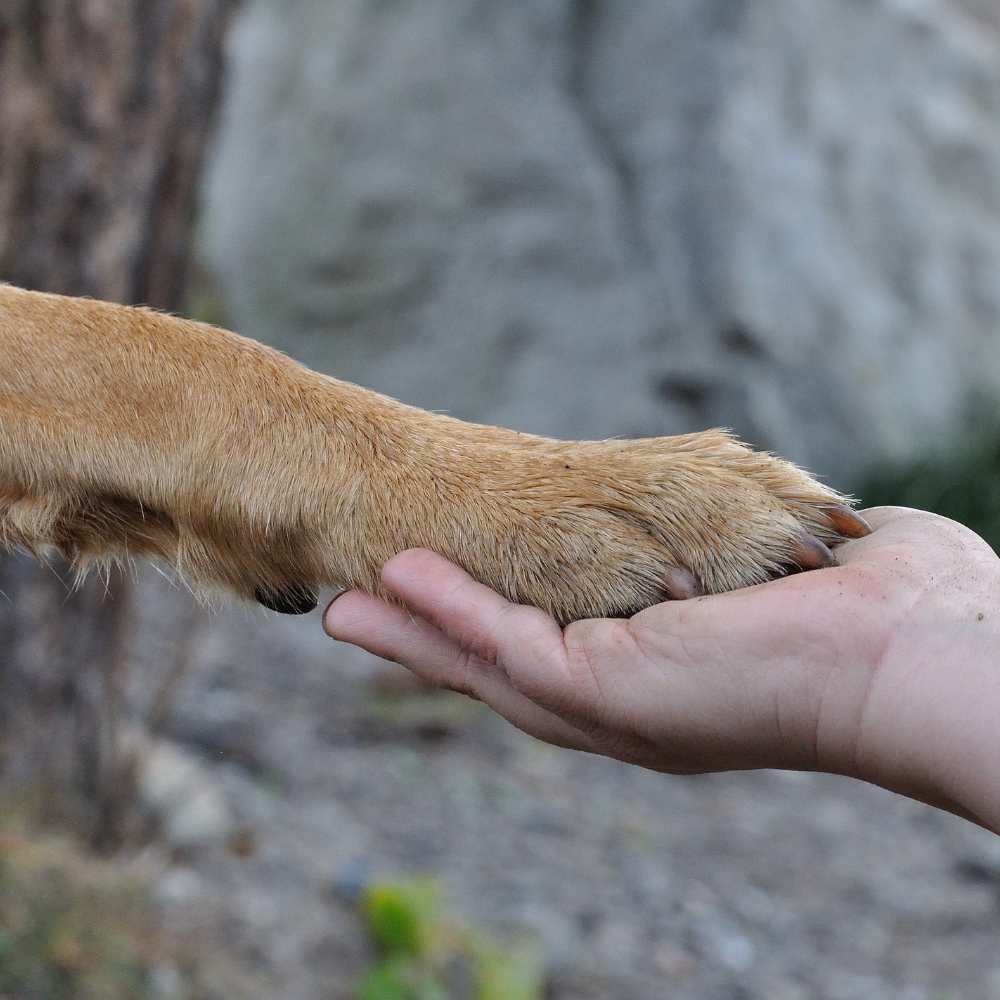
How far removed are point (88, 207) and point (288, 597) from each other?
1.99 meters

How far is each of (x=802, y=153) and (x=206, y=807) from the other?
5.57 m

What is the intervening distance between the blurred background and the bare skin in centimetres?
207

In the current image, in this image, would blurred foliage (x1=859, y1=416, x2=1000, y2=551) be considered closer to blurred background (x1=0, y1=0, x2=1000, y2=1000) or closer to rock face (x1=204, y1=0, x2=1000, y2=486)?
blurred background (x1=0, y1=0, x2=1000, y2=1000)

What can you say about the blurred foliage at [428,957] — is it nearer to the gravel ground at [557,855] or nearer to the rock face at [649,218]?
the gravel ground at [557,855]

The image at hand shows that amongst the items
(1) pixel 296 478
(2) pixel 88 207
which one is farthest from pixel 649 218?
(1) pixel 296 478

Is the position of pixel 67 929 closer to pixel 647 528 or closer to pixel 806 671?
pixel 647 528

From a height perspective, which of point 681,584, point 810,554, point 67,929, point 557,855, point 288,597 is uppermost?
point 810,554

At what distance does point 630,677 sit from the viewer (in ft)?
5.67

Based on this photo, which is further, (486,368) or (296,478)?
(486,368)

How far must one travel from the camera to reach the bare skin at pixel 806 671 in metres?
1.61

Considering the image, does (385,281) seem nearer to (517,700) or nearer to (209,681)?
(209,681)

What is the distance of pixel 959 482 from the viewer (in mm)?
8016

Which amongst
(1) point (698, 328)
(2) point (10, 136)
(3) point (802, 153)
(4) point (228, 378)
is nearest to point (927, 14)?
(3) point (802, 153)

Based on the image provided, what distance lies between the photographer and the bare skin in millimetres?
1614
